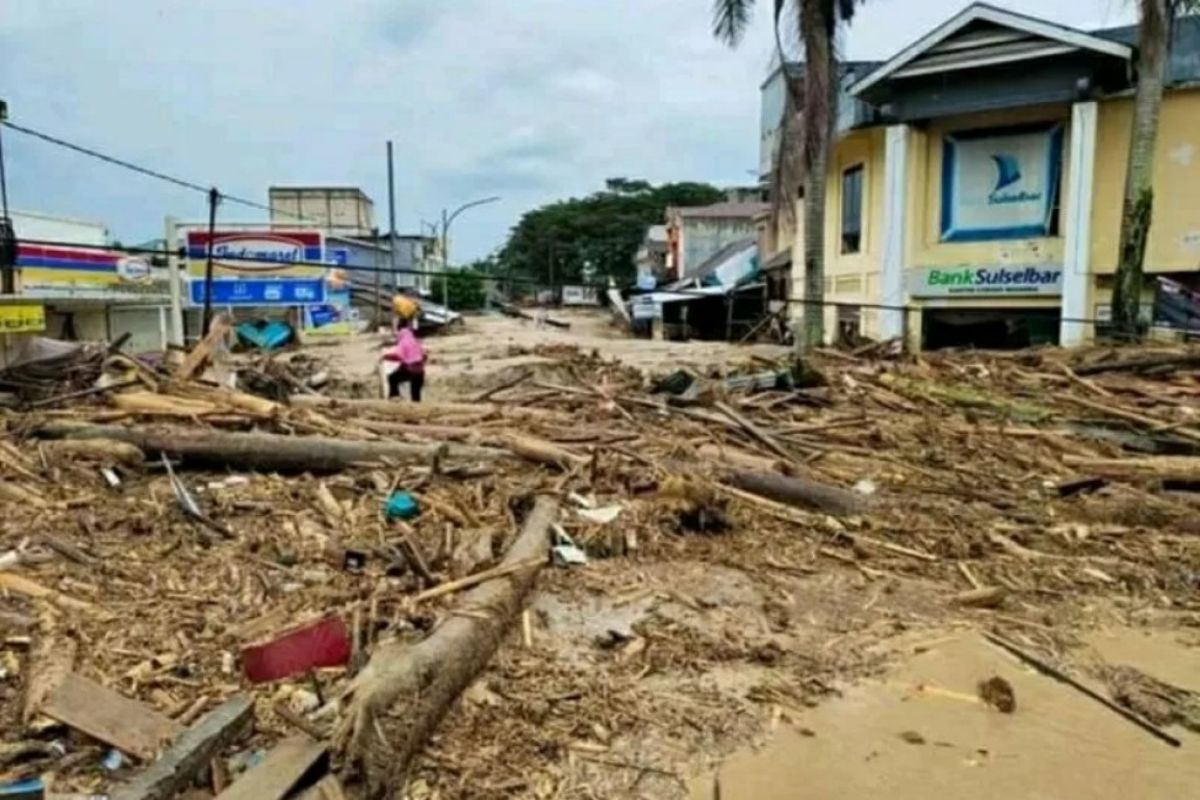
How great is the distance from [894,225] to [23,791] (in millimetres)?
19190

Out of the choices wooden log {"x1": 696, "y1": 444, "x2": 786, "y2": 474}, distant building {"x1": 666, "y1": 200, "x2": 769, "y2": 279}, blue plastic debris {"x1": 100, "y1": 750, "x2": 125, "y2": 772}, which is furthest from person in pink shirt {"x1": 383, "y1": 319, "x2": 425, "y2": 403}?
distant building {"x1": 666, "y1": 200, "x2": 769, "y2": 279}

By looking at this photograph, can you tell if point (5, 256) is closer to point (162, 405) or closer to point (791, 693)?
point (162, 405)

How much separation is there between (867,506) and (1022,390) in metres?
5.18

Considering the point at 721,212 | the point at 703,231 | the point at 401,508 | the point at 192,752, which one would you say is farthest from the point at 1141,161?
the point at 721,212

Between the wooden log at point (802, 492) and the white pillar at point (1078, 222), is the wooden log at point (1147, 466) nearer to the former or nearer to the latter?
the wooden log at point (802, 492)

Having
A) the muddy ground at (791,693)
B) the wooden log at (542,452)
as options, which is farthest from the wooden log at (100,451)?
the muddy ground at (791,693)

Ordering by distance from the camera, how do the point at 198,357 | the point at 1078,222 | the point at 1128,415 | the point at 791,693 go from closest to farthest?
the point at 791,693, the point at 1128,415, the point at 198,357, the point at 1078,222

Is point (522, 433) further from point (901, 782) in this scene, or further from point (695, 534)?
point (901, 782)

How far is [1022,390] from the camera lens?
11.8 metres

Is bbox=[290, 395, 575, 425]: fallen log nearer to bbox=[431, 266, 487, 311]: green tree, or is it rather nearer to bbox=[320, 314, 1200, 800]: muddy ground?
bbox=[320, 314, 1200, 800]: muddy ground

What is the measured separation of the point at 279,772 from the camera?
3523mm

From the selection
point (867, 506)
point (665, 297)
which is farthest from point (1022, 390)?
point (665, 297)

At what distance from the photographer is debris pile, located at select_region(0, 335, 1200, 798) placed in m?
3.99

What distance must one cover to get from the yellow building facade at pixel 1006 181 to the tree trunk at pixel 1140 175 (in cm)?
80
